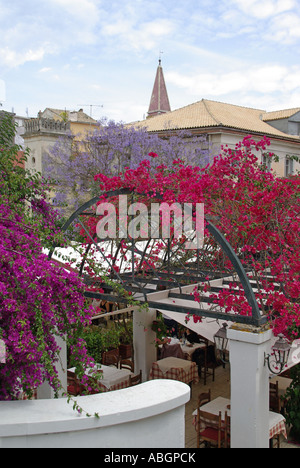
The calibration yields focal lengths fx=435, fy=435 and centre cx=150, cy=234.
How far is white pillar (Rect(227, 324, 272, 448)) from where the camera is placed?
18.5 feet

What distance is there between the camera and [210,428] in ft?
26.2

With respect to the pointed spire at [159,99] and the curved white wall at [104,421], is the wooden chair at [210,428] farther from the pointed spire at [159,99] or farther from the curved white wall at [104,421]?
the pointed spire at [159,99]

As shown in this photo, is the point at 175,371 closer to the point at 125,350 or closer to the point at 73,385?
the point at 73,385

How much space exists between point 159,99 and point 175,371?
49.6 metres

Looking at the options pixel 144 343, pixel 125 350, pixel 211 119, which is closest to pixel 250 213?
pixel 144 343

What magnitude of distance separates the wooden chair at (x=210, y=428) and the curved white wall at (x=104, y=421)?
4.02 metres

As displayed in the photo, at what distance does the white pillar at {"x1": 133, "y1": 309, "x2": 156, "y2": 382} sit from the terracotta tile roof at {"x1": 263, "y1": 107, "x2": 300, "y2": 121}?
29303 millimetres

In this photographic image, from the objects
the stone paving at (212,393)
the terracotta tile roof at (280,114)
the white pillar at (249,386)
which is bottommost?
the stone paving at (212,393)

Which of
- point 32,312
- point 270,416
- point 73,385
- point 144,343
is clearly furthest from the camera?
point 144,343

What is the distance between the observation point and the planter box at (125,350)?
12.8 m

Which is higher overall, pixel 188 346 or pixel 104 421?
pixel 104 421

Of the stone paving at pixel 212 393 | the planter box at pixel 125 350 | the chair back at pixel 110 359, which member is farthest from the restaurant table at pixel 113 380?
the planter box at pixel 125 350

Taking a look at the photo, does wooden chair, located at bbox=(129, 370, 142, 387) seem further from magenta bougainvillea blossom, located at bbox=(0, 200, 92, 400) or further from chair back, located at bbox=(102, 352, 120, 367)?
magenta bougainvillea blossom, located at bbox=(0, 200, 92, 400)
